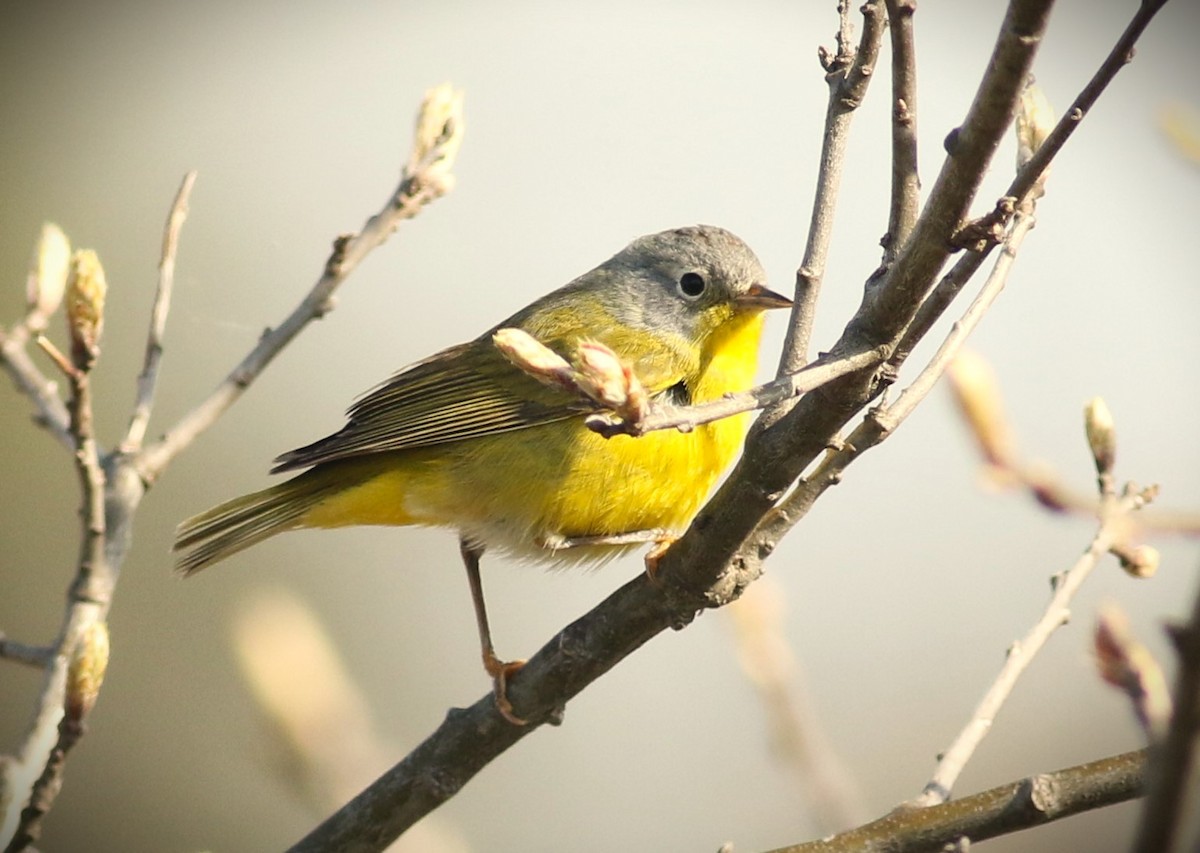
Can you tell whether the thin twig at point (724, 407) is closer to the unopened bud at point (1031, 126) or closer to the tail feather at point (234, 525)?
the unopened bud at point (1031, 126)

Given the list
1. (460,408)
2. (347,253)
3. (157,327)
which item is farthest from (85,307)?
(460,408)

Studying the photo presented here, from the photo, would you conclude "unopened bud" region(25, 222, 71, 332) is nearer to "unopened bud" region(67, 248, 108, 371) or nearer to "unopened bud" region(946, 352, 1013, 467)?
"unopened bud" region(67, 248, 108, 371)

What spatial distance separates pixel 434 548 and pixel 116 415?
86.3 inches

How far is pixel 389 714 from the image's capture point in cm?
725

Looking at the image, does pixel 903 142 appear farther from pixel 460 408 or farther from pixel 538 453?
pixel 460 408

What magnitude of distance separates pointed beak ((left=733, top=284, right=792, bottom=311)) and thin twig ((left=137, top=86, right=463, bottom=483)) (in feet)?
5.46

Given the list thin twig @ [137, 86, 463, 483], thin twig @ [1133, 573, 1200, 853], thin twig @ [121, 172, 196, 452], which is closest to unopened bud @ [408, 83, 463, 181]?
thin twig @ [137, 86, 463, 483]

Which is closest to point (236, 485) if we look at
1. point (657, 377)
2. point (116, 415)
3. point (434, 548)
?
point (116, 415)

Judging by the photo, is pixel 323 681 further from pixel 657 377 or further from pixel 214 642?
pixel 214 642

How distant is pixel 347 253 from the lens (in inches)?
109

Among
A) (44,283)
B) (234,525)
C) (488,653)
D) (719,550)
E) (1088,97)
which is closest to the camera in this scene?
(1088,97)

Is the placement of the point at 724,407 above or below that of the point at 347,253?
below

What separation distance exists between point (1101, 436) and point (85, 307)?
210 cm

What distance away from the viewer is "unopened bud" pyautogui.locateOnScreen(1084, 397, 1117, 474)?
276cm
